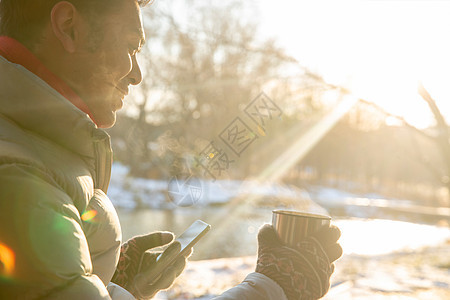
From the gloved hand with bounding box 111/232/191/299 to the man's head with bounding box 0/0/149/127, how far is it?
1.64ft

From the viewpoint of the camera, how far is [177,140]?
525 inches

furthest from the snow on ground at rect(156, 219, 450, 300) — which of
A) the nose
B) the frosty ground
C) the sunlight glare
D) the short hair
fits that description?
the short hair

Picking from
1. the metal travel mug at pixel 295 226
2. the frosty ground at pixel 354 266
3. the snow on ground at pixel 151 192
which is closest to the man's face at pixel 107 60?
the metal travel mug at pixel 295 226

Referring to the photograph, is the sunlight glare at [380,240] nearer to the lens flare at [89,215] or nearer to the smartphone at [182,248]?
the smartphone at [182,248]

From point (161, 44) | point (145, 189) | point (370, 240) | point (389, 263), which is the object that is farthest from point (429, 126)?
point (145, 189)

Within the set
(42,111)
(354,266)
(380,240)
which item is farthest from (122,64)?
(380,240)

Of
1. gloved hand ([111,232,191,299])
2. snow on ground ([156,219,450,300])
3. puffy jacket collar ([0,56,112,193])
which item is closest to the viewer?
puffy jacket collar ([0,56,112,193])

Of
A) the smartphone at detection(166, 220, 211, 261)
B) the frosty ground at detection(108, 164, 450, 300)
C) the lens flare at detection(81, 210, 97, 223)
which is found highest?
the lens flare at detection(81, 210, 97, 223)

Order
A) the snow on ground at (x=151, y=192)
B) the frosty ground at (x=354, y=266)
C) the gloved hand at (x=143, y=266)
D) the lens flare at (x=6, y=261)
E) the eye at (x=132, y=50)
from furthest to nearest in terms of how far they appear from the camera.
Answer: the snow on ground at (x=151, y=192)
the frosty ground at (x=354, y=266)
the gloved hand at (x=143, y=266)
the eye at (x=132, y=50)
the lens flare at (x=6, y=261)

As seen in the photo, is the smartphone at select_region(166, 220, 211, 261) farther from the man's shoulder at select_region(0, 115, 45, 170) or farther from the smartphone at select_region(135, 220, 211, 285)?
the man's shoulder at select_region(0, 115, 45, 170)

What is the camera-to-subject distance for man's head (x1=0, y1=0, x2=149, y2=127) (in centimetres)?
92

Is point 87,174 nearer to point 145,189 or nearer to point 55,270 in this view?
point 55,270

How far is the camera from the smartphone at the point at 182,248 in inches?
48.3

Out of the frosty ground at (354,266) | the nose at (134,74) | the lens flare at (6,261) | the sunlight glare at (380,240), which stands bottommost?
the sunlight glare at (380,240)
